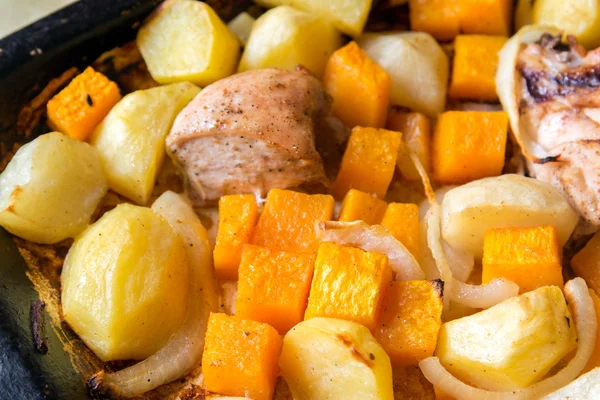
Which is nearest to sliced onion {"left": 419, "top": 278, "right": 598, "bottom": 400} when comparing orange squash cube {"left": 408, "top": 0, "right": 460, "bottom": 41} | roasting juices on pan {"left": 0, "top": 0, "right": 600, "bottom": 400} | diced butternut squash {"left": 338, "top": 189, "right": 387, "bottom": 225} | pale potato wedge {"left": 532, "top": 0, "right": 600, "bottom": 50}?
roasting juices on pan {"left": 0, "top": 0, "right": 600, "bottom": 400}

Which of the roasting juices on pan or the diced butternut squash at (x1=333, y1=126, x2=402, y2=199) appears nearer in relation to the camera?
the roasting juices on pan

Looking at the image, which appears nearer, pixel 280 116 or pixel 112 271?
pixel 112 271

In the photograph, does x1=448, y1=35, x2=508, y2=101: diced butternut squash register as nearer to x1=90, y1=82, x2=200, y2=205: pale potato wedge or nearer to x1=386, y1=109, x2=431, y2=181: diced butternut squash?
x1=386, y1=109, x2=431, y2=181: diced butternut squash

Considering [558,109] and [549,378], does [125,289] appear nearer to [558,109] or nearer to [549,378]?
[549,378]

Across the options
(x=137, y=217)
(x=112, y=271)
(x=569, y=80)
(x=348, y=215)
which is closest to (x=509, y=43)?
(x=569, y=80)

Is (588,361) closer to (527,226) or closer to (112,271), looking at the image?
(527,226)

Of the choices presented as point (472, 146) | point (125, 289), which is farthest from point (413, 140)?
point (125, 289)
